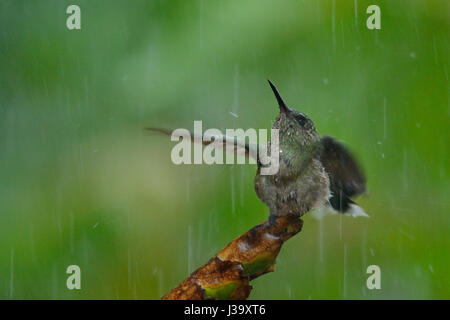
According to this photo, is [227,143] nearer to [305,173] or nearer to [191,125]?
[305,173]

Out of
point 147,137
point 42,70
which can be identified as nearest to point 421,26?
point 147,137

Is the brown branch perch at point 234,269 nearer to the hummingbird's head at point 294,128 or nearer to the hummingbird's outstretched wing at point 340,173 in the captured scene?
the hummingbird's outstretched wing at point 340,173

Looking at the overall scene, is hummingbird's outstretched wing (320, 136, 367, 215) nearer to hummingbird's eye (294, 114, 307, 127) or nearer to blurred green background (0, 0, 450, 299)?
hummingbird's eye (294, 114, 307, 127)

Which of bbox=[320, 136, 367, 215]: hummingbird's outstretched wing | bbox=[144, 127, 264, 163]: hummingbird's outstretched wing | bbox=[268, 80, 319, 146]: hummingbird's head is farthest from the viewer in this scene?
bbox=[268, 80, 319, 146]: hummingbird's head

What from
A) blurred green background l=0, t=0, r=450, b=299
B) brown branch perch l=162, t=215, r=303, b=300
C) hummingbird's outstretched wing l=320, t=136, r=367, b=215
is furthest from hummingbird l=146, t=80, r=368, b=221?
brown branch perch l=162, t=215, r=303, b=300

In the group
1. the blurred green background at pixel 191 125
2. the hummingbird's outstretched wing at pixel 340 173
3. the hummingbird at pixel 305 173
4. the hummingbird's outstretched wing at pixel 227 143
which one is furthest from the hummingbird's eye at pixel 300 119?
the blurred green background at pixel 191 125

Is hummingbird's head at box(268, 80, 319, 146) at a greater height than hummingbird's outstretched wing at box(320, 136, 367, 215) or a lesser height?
greater

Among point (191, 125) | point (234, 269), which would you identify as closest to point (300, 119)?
point (191, 125)
